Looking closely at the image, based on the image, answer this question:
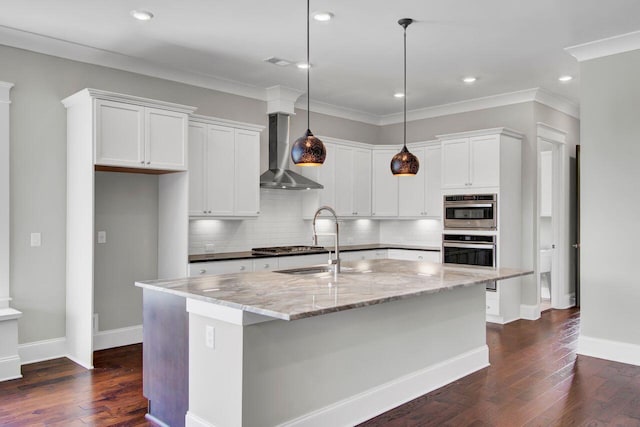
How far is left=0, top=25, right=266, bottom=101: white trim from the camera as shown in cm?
439

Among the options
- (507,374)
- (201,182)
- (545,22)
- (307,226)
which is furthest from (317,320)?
(307,226)

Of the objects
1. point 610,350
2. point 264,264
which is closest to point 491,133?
point 610,350

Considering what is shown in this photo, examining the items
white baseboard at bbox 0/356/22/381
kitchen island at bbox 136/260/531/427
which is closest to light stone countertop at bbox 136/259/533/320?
kitchen island at bbox 136/260/531/427

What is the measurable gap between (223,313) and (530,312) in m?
4.98

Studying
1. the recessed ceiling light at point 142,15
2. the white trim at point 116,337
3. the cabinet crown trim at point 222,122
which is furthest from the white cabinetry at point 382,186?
the recessed ceiling light at point 142,15

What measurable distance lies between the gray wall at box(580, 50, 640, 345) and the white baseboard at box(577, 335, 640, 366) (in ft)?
0.16

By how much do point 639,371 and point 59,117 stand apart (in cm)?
567

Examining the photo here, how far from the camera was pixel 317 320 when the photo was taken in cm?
300

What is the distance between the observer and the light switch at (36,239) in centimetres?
452

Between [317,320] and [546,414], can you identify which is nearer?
[317,320]

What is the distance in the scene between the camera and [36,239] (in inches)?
179

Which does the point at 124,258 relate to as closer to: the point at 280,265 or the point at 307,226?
the point at 280,265

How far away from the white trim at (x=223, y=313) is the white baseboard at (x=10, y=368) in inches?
83.2

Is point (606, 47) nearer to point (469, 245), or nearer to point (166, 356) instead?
point (469, 245)
